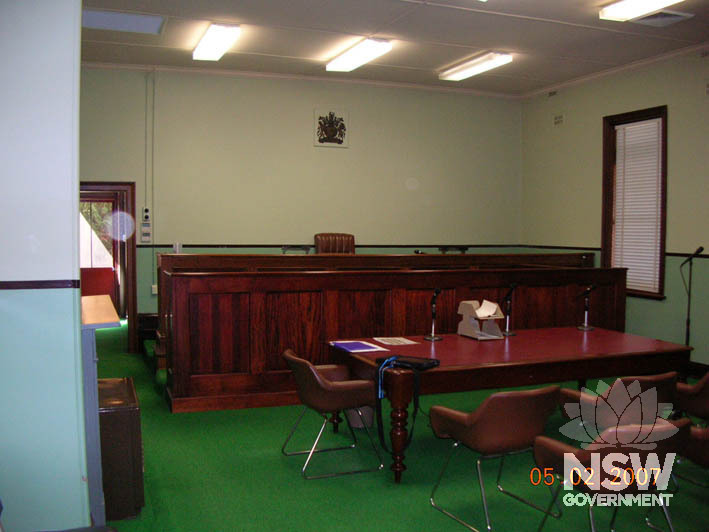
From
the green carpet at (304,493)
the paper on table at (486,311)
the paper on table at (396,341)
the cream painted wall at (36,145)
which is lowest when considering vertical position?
the green carpet at (304,493)

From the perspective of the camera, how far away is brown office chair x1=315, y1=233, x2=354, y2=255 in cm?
887

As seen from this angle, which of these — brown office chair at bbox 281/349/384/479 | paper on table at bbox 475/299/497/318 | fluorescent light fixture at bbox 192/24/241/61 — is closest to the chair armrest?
brown office chair at bbox 281/349/384/479

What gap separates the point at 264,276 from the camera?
5.56 m

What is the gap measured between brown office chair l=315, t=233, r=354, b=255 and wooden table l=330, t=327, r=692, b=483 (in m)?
4.14

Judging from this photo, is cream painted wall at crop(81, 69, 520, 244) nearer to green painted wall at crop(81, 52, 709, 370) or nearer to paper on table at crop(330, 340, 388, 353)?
green painted wall at crop(81, 52, 709, 370)

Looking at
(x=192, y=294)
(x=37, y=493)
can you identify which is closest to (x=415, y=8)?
(x=192, y=294)

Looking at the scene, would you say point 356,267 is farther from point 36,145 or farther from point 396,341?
point 36,145

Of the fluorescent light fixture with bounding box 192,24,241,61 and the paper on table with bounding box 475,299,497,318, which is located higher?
the fluorescent light fixture with bounding box 192,24,241,61

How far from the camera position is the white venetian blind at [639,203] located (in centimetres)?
794

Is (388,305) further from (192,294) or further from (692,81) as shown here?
(692,81)

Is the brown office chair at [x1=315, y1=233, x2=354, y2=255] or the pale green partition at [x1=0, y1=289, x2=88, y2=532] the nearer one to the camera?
the pale green partition at [x1=0, y1=289, x2=88, y2=532]

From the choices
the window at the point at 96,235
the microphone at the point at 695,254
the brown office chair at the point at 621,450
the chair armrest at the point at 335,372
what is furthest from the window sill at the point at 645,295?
the window at the point at 96,235

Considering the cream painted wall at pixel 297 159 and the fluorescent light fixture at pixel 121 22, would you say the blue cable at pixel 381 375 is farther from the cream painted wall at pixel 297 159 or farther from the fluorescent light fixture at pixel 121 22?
the cream painted wall at pixel 297 159

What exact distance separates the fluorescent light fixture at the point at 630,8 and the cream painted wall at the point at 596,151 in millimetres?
1709
